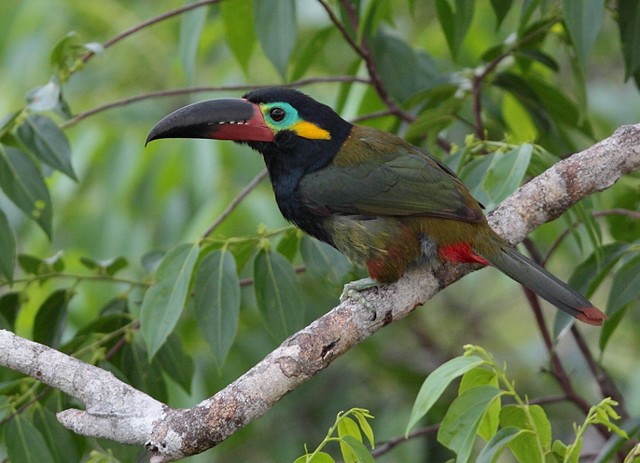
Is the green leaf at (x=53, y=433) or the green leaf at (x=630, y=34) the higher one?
the green leaf at (x=630, y=34)

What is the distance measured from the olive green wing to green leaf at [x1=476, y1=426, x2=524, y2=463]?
109 centimetres

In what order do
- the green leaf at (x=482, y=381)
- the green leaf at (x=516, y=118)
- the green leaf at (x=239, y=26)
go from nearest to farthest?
1. the green leaf at (x=482, y=381)
2. the green leaf at (x=239, y=26)
3. the green leaf at (x=516, y=118)

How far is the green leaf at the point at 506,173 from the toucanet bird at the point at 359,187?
23cm

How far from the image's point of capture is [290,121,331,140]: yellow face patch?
3422mm

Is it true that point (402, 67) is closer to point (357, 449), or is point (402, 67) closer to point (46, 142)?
point (46, 142)

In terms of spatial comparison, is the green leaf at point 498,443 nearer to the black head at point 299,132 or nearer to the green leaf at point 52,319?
the black head at point 299,132

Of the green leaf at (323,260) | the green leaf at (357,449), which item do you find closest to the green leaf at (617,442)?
the green leaf at (323,260)

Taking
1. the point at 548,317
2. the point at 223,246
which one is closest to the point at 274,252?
the point at 223,246

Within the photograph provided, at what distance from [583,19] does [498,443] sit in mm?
1423

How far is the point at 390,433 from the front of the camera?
4.43 meters

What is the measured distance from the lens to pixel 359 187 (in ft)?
10.9

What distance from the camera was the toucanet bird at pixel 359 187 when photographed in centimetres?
307

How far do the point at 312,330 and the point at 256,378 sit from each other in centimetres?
23

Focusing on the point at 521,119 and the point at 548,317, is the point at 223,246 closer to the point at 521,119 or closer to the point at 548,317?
the point at 521,119
